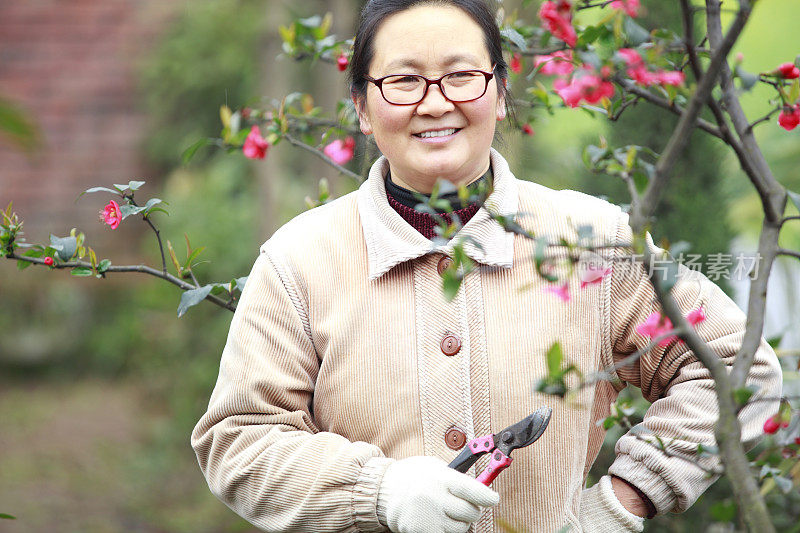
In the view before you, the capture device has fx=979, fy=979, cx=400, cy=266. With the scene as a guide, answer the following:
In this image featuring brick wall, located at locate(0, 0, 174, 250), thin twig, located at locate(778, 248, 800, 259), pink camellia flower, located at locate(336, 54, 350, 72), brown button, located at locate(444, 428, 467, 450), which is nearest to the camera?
thin twig, located at locate(778, 248, 800, 259)

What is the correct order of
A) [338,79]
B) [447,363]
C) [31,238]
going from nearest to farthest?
[447,363] < [338,79] < [31,238]

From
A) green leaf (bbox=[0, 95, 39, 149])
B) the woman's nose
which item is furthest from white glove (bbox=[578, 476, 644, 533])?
green leaf (bbox=[0, 95, 39, 149])

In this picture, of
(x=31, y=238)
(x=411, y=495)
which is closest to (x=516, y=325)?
(x=411, y=495)

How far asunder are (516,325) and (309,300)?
370 mm

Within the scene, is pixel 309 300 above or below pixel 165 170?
above

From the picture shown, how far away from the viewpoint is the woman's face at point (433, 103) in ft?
5.55

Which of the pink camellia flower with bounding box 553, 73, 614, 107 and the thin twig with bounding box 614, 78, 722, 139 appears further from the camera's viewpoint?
the thin twig with bounding box 614, 78, 722, 139

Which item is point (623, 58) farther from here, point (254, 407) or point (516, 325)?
point (254, 407)

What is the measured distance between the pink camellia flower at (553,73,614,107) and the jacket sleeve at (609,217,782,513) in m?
0.26

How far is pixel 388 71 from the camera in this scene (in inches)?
67.4

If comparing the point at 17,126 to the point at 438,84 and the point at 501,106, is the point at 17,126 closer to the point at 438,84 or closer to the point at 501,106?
the point at 438,84

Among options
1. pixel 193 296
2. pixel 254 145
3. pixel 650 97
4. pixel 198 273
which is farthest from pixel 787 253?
pixel 198 273

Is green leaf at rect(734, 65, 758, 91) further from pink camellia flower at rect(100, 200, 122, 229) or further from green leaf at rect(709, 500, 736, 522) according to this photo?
pink camellia flower at rect(100, 200, 122, 229)

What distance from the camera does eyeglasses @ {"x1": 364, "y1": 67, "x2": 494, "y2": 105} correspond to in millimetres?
1686
